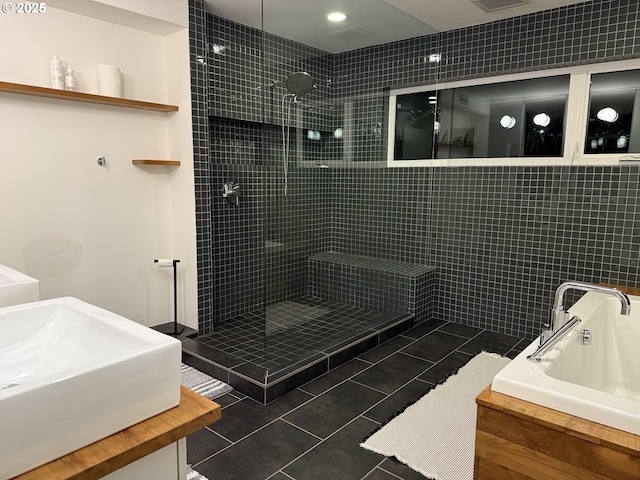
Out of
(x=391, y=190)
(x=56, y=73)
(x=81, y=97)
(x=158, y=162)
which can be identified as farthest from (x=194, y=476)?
(x=391, y=190)

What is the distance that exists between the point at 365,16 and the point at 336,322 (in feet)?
7.73

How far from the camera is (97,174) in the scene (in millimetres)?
3012

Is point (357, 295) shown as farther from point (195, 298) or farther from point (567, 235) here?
point (567, 235)

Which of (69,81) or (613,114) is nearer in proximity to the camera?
(69,81)

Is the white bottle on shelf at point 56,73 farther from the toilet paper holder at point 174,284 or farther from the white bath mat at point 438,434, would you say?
the white bath mat at point 438,434

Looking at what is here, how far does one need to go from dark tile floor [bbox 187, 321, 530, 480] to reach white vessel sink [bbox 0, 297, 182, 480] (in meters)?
1.00

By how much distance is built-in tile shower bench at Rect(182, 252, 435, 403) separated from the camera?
2.79 metres

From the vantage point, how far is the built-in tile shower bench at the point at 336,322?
279 cm

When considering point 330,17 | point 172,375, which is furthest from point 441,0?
point 172,375

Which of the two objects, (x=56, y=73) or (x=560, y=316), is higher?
(x=56, y=73)

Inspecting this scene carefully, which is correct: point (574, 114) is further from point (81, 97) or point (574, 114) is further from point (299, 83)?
point (81, 97)

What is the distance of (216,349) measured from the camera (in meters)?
3.16

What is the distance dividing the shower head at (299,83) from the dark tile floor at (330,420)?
1.92m

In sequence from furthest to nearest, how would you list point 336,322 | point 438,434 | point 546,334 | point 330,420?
point 336,322 → point 330,420 → point 438,434 → point 546,334
